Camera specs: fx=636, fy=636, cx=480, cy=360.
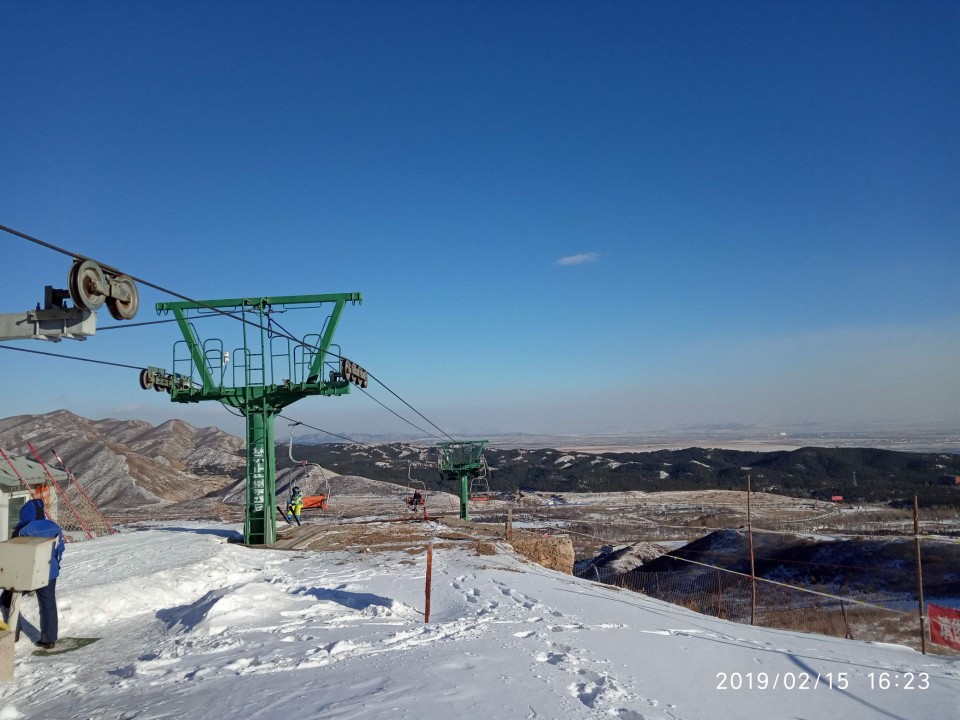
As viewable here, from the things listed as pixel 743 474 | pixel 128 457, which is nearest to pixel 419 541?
pixel 128 457

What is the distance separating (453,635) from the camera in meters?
7.33

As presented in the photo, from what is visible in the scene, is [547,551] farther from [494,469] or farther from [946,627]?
[494,469]

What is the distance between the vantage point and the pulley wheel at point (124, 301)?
6.37m

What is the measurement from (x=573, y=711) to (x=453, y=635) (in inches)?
98.0

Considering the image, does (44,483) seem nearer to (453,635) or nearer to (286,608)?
(286,608)

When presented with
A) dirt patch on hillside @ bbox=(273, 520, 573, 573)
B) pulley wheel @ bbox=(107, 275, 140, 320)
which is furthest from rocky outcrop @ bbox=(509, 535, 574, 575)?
pulley wheel @ bbox=(107, 275, 140, 320)

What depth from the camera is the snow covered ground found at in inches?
212

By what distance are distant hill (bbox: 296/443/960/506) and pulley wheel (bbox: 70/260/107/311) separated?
186 ft

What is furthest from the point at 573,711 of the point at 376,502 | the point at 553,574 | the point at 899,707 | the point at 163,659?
the point at 376,502

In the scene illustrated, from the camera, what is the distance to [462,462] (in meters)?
26.0

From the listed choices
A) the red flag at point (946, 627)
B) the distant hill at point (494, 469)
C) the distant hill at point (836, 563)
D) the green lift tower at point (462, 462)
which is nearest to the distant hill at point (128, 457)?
the distant hill at point (494, 469)

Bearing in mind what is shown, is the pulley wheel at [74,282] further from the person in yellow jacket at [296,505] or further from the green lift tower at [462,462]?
the green lift tower at [462,462]

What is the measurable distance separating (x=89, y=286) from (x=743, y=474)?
245ft

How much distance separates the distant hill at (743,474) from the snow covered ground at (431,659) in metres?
52.3
